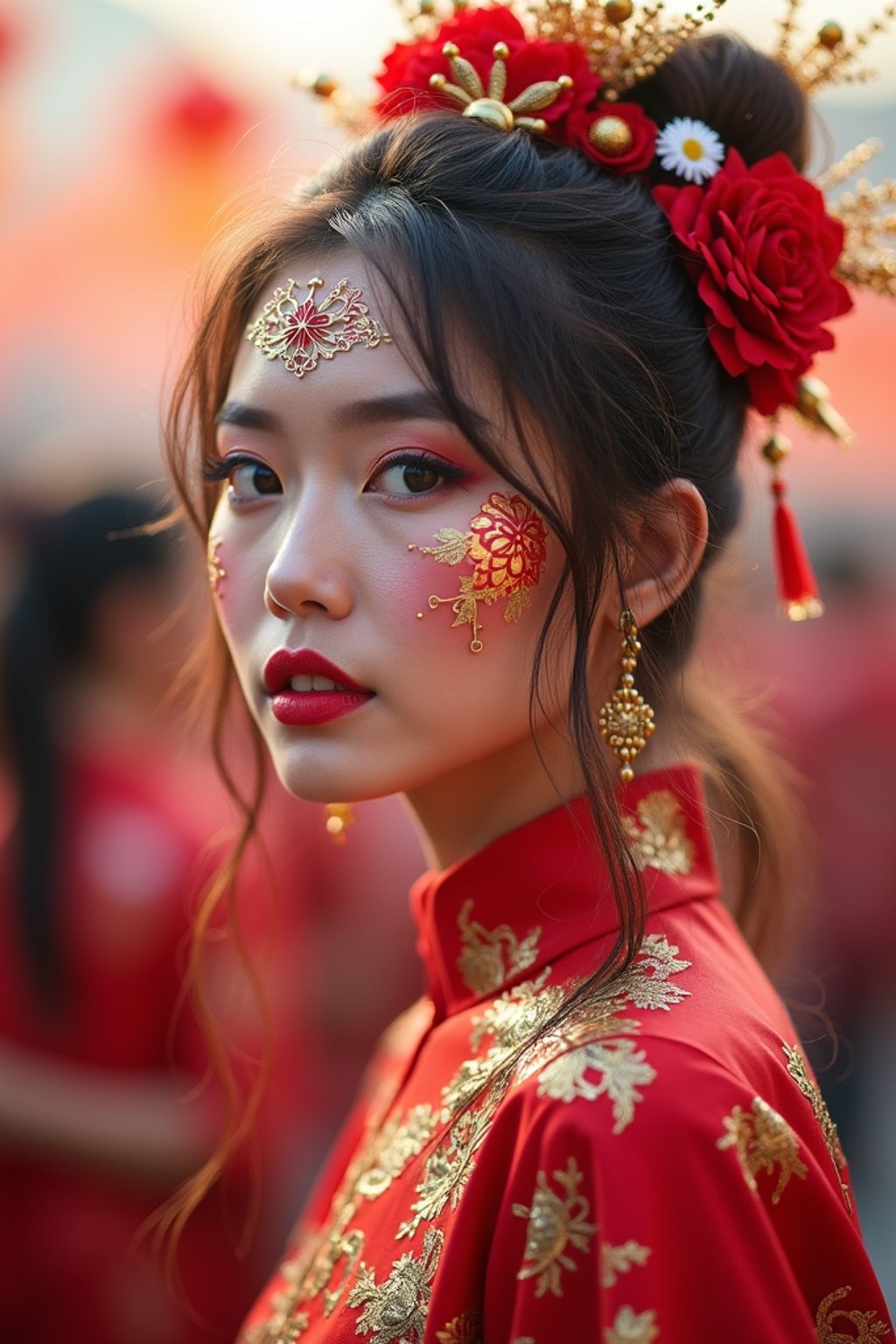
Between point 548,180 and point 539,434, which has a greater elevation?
point 548,180

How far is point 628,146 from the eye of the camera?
151 centimetres

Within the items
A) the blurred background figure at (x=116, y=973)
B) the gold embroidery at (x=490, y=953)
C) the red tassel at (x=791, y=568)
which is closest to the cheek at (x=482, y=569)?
the gold embroidery at (x=490, y=953)

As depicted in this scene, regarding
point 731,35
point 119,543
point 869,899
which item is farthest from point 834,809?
point 731,35

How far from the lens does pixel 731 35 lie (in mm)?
1634

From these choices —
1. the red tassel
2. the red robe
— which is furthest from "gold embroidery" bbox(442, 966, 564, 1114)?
the red tassel

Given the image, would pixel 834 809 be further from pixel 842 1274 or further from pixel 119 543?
pixel 842 1274

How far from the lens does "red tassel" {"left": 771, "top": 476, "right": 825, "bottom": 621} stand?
177 cm

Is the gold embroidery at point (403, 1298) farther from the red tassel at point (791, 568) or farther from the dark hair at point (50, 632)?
the dark hair at point (50, 632)

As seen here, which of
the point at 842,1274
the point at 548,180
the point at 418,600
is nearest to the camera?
the point at 842,1274

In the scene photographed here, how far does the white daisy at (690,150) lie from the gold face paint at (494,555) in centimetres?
50

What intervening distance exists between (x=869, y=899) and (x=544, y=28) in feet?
7.81

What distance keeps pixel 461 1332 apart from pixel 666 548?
0.83 meters

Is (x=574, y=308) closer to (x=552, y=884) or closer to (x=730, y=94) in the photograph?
(x=730, y=94)

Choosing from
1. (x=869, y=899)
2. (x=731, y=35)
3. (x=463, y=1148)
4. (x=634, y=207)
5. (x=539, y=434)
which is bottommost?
(x=869, y=899)
